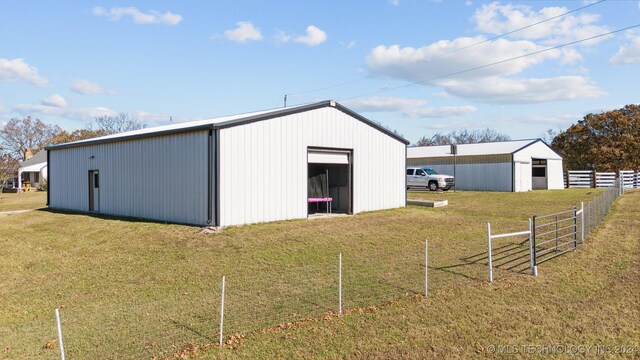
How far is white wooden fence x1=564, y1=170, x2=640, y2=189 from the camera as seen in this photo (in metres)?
36.9

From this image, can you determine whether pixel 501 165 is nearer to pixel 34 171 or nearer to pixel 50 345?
pixel 50 345

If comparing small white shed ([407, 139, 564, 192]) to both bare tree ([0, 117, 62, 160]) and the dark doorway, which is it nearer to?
the dark doorway

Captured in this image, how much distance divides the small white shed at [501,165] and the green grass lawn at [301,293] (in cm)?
1833

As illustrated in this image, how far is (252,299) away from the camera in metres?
8.41

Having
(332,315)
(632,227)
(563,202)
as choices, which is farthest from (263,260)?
(563,202)

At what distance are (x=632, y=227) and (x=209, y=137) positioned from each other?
14.4 m

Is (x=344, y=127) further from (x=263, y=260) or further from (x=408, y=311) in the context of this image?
(x=408, y=311)

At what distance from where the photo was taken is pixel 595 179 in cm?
3744

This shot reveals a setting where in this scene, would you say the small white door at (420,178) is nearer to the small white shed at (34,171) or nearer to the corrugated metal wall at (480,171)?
the corrugated metal wall at (480,171)

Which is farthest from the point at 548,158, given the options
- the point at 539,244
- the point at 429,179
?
the point at 539,244

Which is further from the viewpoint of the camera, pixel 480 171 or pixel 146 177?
pixel 480 171

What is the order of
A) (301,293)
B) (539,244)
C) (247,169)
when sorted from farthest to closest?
(247,169) → (539,244) → (301,293)

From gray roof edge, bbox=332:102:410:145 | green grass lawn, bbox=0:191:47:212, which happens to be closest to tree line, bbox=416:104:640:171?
gray roof edge, bbox=332:102:410:145

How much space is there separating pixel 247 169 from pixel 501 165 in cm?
2370
